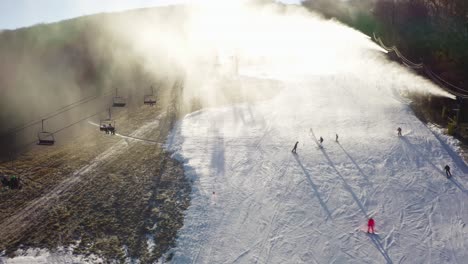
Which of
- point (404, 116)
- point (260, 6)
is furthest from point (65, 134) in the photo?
point (260, 6)

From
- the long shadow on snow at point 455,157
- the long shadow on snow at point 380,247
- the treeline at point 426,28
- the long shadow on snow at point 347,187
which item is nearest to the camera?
the long shadow on snow at point 380,247

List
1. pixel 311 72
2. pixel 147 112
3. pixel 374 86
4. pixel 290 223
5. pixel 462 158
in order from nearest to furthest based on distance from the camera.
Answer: pixel 290 223
pixel 462 158
pixel 147 112
pixel 374 86
pixel 311 72

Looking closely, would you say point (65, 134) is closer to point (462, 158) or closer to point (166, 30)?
point (462, 158)

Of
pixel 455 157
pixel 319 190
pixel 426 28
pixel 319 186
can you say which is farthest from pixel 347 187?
pixel 426 28

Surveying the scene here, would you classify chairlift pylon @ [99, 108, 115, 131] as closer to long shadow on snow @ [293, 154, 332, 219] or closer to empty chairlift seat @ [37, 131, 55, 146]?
empty chairlift seat @ [37, 131, 55, 146]

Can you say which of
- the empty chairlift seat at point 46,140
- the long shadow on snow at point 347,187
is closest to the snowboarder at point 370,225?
the long shadow on snow at point 347,187

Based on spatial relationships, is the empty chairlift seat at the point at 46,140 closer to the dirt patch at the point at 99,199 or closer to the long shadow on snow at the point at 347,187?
the dirt patch at the point at 99,199
